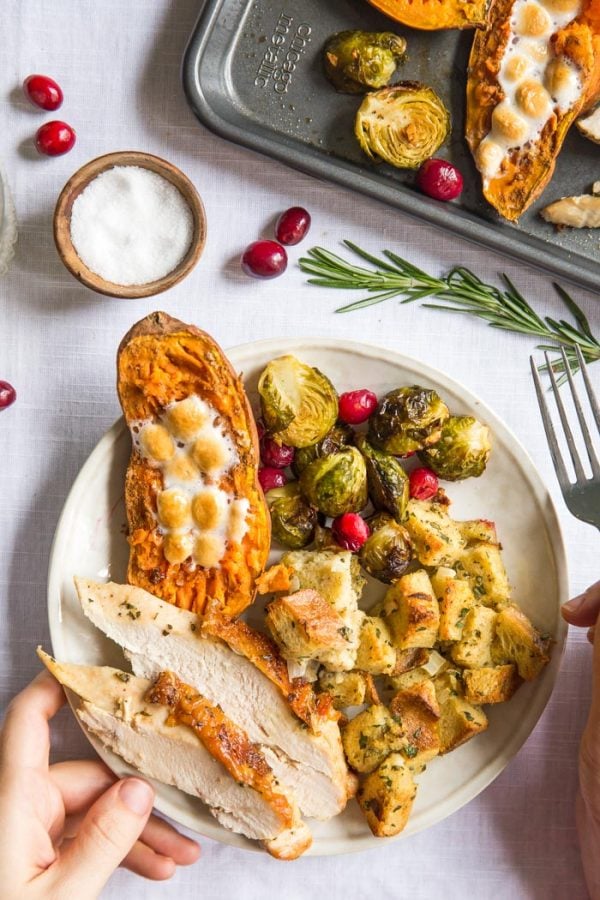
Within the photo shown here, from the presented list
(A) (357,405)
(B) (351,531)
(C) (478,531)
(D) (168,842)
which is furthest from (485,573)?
(D) (168,842)

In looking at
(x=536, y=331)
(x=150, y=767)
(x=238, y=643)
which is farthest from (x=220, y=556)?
(x=536, y=331)

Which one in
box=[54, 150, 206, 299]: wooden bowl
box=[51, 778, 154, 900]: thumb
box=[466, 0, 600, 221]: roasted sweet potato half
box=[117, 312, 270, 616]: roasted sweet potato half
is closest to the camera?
box=[51, 778, 154, 900]: thumb

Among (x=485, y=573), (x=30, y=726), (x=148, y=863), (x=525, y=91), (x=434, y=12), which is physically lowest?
(x=148, y=863)

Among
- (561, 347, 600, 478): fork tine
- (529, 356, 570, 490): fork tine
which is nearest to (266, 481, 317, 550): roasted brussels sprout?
(529, 356, 570, 490): fork tine

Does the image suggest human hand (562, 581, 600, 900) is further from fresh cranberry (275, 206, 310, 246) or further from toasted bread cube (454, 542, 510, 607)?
fresh cranberry (275, 206, 310, 246)

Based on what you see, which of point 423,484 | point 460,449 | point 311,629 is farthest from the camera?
point 423,484

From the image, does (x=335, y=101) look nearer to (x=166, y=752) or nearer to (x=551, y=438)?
(x=551, y=438)

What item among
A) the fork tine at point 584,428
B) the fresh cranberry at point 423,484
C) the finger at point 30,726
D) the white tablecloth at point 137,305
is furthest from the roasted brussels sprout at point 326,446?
the finger at point 30,726
